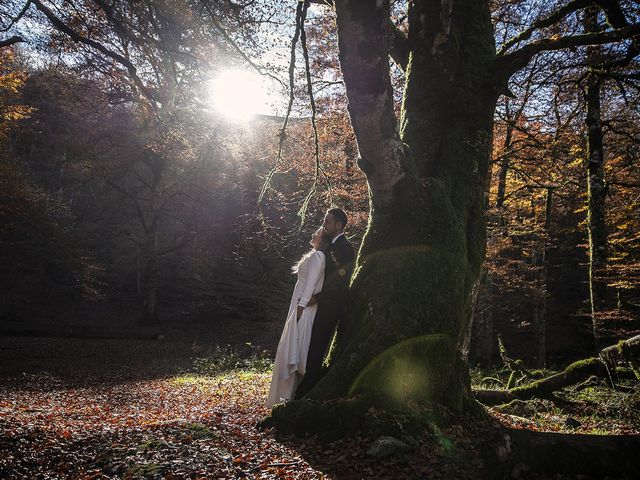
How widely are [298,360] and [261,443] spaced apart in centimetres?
122

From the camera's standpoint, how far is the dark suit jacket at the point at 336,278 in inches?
199

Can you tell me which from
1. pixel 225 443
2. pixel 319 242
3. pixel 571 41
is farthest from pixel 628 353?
pixel 225 443

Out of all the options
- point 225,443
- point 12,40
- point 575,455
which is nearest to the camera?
point 575,455

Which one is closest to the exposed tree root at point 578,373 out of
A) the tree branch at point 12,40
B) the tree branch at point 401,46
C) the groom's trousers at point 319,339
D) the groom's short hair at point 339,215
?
the groom's trousers at point 319,339

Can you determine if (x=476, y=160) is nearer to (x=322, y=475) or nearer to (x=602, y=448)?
(x=602, y=448)

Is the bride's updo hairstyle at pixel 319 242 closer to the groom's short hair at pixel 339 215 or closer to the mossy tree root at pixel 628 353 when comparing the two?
the groom's short hair at pixel 339 215

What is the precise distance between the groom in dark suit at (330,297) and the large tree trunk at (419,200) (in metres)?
0.21

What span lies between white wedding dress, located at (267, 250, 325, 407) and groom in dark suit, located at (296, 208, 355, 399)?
0.07m

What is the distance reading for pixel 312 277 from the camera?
5066 millimetres

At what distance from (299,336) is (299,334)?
3 centimetres

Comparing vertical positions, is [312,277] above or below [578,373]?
above

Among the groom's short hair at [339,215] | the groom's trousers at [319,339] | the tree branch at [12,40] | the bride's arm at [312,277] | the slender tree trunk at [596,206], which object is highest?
the tree branch at [12,40]

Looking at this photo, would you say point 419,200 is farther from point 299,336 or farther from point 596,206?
point 596,206

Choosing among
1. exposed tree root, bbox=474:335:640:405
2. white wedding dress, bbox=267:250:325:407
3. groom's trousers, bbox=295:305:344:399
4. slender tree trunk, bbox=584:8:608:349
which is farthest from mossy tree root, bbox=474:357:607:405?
slender tree trunk, bbox=584:8:608:349
